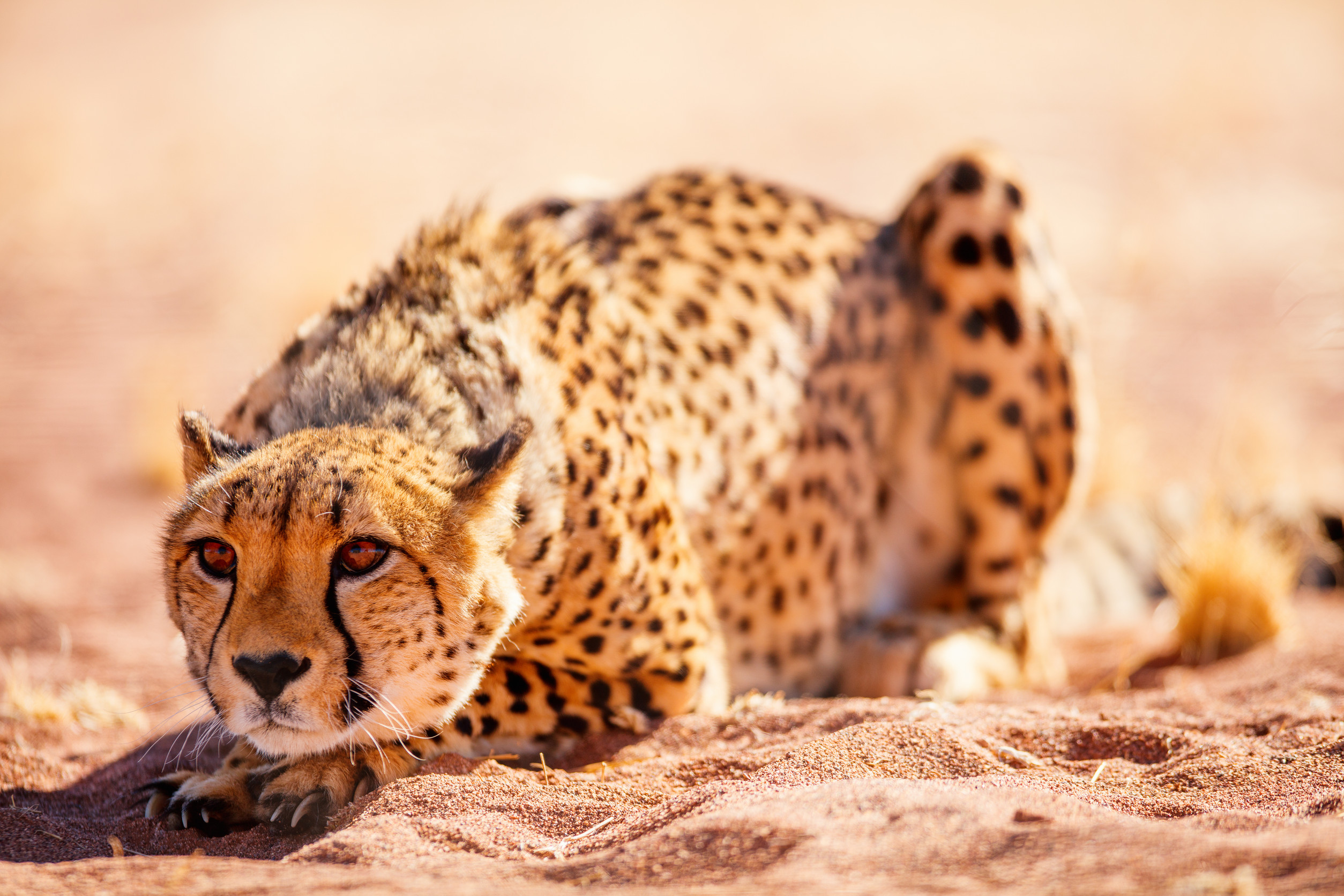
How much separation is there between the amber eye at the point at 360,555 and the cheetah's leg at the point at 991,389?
1820 millimetres

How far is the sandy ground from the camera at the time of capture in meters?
2.43

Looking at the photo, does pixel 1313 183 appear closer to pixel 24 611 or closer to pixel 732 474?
pixel 732 474

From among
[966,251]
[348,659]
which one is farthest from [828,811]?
[966,251]

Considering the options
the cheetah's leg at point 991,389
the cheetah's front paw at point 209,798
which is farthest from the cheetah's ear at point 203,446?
the cheetah's leg at point 991,389

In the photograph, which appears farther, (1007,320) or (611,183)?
(611,183)

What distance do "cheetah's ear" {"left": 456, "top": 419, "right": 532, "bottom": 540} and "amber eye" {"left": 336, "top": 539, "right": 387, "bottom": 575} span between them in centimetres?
21

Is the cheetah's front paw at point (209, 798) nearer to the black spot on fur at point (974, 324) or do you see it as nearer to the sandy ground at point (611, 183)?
A: the sandy ground at point (611, 183)

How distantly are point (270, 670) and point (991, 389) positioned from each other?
7.87 ft

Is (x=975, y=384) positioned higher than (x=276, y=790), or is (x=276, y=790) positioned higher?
(x=975, y=384)

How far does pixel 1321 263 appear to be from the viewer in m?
5.81

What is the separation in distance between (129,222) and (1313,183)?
1030cm

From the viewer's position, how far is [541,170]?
11055 millimetres

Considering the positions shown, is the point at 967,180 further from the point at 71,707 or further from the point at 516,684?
the point at 71,707

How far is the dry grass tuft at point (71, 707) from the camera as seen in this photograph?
2959 millimetres
